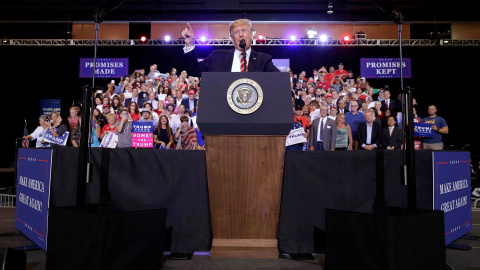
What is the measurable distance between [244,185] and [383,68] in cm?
1278

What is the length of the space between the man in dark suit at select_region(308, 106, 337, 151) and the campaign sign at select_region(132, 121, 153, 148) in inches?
144

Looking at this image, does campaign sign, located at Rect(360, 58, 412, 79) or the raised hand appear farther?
campaign sign, located at Rect(360, 58, 412, 79)

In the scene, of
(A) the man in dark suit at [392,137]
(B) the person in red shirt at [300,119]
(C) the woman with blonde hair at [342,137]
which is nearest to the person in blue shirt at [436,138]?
(A) the man in dark suit at [392,137]

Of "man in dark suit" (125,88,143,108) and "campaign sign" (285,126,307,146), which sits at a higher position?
"man in dark suit" (125,88,143,108)

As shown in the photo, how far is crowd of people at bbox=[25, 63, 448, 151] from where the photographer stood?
706 cm

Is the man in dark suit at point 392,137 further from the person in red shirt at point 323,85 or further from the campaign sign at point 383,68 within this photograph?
the campaign sign at point 383,68

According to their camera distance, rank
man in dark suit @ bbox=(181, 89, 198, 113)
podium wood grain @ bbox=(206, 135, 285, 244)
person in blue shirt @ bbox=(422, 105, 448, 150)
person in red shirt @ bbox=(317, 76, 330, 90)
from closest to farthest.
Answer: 1. podium wood grain @ bbox=(206, 135, 285, 244)
2. person in blue shirt @ bbox=(422, 105, 448, 150)
3. man in dark suit @ bbox=(181, 89, 198, 113)
4. person in red shirt @ bbox=(317, 76, 330, 90)

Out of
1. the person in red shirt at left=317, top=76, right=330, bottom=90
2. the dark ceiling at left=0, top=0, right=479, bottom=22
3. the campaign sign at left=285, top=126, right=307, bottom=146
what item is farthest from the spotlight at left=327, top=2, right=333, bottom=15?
the campaign sign at left=285, top=126, right=307, bottom=146

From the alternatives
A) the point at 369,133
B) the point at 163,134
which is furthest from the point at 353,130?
the point at 163,134

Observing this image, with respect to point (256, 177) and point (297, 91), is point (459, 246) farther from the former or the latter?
point (297, 91)

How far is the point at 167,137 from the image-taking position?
762 cm

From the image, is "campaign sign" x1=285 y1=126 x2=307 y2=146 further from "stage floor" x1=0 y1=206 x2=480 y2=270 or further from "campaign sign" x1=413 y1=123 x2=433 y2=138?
"stage floor" x1=0 y1=206 x2=480 y2=270

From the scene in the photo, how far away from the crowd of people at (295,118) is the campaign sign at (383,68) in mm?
1383

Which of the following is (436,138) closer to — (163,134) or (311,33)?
(163,134)
